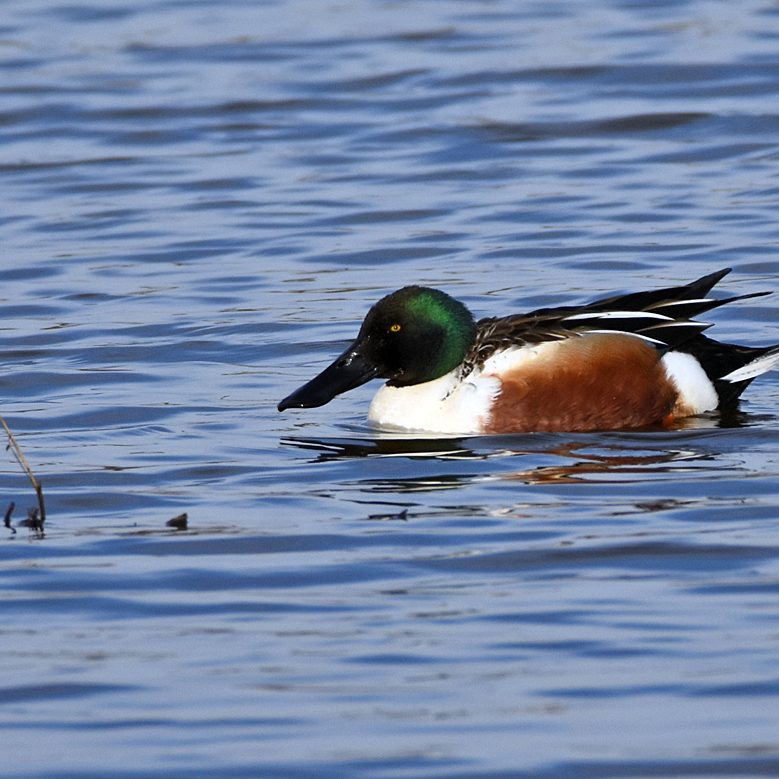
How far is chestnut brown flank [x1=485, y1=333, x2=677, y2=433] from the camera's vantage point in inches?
301

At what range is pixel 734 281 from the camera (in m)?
10.4

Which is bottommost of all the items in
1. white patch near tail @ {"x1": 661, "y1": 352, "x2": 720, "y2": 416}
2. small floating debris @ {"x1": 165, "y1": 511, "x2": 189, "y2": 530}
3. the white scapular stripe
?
white patch near tail @ {"x1": 661, "y1": 352, "x2": 720, "y2": 416}

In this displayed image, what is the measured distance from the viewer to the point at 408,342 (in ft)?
25.9

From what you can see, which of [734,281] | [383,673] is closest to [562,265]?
[734,281]

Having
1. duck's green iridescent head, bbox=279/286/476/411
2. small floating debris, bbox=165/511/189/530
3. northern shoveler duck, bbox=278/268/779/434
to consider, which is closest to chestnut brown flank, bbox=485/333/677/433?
northern shoveler duck, bbox=278/268/779/434

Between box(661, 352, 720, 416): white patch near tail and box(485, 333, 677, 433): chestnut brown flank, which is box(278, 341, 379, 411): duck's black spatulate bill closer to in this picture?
box(485, 333, 677, 433): chestnut brown flank

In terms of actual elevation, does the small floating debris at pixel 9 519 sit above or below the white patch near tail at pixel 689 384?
above

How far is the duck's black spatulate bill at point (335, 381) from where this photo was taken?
7.87m

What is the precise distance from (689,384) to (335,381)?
57.3 inches

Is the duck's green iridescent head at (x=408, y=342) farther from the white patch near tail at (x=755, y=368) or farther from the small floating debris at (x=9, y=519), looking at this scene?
the small floating debris at (x=9, y=519)

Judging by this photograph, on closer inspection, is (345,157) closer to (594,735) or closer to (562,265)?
(562,265)

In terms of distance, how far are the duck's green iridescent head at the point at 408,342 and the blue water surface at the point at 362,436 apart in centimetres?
19

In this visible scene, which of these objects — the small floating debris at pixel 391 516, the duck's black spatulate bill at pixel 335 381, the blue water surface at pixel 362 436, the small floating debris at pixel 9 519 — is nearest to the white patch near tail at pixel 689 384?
the blue water surface at pixel 362 436

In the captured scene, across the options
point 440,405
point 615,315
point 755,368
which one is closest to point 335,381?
point 440,405
